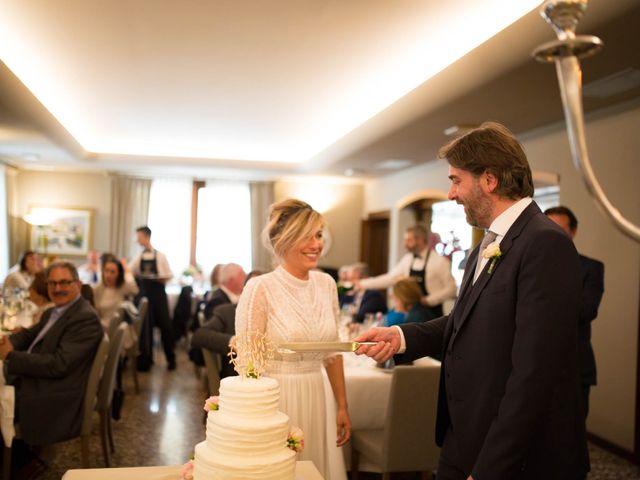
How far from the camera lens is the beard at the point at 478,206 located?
1811mm

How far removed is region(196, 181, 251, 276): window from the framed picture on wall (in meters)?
2.13

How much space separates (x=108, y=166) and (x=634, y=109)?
350 inches

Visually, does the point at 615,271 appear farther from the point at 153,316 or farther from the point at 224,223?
the point at 224,223

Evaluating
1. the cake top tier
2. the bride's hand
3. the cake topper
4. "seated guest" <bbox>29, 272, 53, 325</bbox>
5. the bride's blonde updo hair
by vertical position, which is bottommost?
the bride's hand

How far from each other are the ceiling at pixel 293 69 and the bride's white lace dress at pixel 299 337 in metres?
2.20

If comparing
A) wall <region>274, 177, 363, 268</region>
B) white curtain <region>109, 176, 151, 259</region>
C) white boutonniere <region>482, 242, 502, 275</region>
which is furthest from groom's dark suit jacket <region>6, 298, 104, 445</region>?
wall <region>274, 177, 363, 268</region>

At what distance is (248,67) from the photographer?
5.72 m

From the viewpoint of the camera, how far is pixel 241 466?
1.64 m

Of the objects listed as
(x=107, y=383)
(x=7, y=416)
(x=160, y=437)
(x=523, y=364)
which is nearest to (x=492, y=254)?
(x=523, y=364)

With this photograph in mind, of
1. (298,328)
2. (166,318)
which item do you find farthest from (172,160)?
(298,328)

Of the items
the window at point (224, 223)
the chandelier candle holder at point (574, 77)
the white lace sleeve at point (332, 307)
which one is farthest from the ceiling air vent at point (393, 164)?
the chandelier candle holder at point (574, 77)

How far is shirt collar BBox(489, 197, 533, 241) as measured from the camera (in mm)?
1782

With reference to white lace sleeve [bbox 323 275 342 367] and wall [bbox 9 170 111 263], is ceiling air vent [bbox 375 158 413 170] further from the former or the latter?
white lace sleeve [bbox 323 275 342 367]

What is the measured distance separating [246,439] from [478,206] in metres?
0.92
